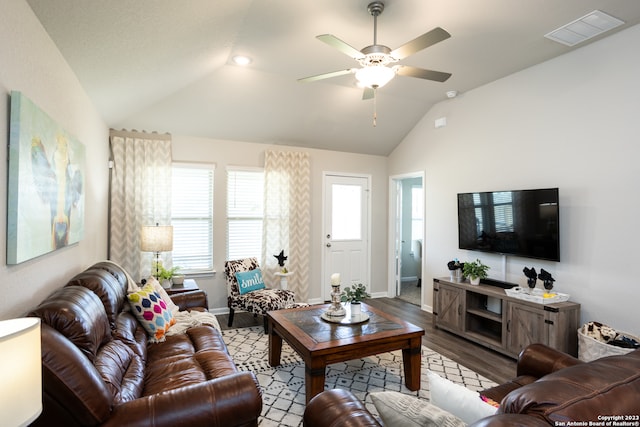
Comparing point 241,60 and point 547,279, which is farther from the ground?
point 241,60

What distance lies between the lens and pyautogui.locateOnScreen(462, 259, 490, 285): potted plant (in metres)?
3.93

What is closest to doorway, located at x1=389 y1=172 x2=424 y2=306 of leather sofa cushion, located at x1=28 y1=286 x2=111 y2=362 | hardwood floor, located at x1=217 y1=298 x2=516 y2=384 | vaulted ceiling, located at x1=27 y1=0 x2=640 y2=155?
hardwood floor, located at x1=217 y1=298 x2=516 y2=384

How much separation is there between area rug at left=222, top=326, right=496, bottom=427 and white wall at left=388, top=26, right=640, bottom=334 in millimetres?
1391

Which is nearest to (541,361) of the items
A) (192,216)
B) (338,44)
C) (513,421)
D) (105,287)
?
(513,421)

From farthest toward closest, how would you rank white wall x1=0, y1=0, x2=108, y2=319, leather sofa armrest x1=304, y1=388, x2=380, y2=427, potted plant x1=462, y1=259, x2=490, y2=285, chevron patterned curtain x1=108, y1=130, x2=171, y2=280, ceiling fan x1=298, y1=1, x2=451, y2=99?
chevron patterned curtain x1=108, y1=130, x2=171, y2=280
potted plant x1=462, y1=259, x2=490, y2=285
ceiling fan x1=298, y1=1, x2=451, y2=99
white wall x1=0, y1=0, x2=108, y2=319
leather sofa armrest x1=304, y1=388, x2=380, y2=427

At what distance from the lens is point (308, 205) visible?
534 centimetres

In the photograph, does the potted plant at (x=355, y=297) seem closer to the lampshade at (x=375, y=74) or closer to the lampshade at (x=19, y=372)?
the lampshade at (x=375, y=74)

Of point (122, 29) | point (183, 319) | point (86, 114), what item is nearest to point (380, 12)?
point (122, 29)

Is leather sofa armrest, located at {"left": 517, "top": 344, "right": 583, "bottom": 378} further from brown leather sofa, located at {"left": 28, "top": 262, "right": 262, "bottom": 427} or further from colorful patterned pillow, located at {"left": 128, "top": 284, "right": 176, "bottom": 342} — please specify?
colorful patterned pillow, located at {"left": 128, "top": 284, "right": 176, "bottom": 342}

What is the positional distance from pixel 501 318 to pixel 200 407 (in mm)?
3245

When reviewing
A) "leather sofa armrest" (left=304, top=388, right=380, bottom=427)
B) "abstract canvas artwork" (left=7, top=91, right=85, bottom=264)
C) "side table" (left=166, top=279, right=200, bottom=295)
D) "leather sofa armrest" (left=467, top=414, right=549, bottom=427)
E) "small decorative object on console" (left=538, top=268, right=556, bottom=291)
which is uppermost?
"abstract canvas artwork" (left=7, top=91, right=85, bottom=264)

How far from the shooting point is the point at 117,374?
1.80m

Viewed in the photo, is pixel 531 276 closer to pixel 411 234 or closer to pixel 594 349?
pixel 594 349

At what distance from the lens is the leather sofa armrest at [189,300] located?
11.1 feet
